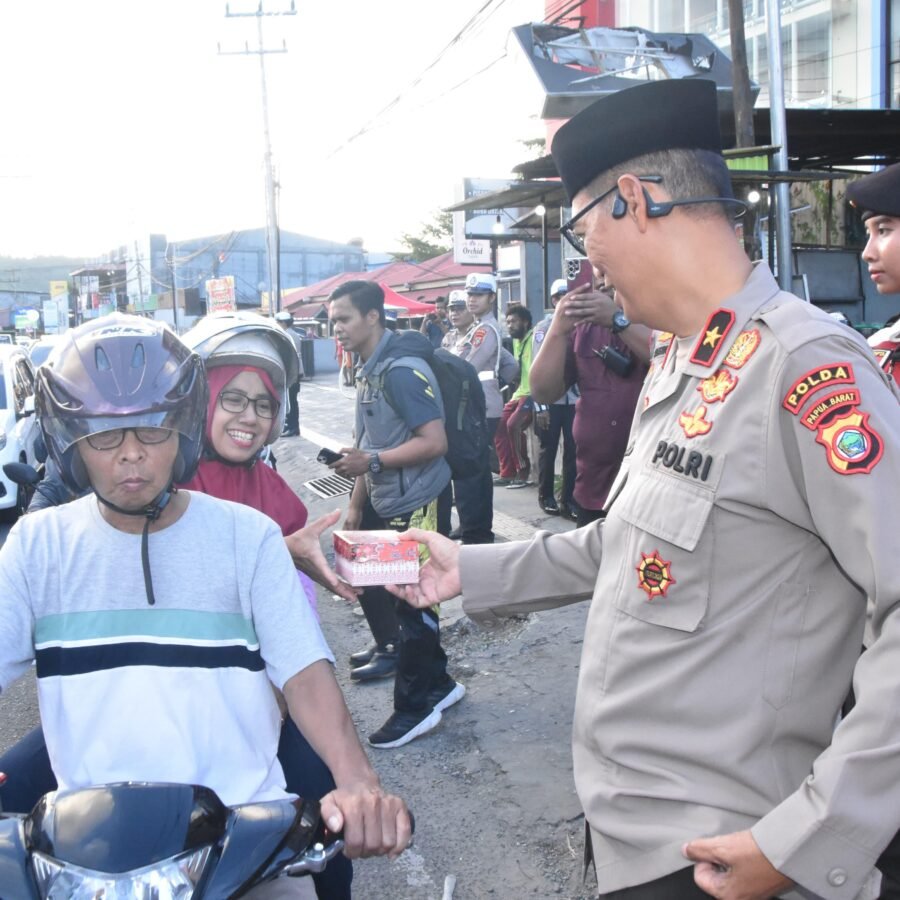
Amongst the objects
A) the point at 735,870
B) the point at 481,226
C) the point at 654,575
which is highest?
the point at 481,226

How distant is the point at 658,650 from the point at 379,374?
121 inches

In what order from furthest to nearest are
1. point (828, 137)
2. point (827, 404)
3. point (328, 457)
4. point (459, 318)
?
point (828, 137) → point (459, 318) → point (328, 457) → point (827, 404)

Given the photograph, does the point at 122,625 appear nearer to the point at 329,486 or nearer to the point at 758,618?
the point at 758,618

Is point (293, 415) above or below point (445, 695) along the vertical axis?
above

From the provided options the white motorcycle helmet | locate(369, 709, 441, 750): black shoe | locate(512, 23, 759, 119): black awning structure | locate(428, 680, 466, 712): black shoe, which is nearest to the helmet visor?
the white motorcycle helmet

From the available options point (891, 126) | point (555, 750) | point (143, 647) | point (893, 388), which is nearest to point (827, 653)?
point (893, 388)

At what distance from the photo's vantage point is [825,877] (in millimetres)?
1257

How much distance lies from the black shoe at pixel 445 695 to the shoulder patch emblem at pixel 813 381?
10.8ft

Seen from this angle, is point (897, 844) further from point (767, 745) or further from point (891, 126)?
point (891, 126)

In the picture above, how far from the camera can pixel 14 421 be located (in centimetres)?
988

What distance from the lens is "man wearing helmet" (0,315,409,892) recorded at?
1705 mm

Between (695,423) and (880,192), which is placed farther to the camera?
(880,192)

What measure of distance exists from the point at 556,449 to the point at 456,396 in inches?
131

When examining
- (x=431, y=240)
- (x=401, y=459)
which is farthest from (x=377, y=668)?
(x=431, y=240)
